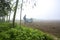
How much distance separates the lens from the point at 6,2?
1767 centimetres

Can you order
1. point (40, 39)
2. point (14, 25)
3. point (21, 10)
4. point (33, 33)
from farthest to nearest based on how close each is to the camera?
point (21, 10), point (14, 25), point (33, 33), point (40, 39)

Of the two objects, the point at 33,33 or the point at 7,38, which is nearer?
the point at 7,38

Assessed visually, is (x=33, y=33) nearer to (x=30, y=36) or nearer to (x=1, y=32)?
(x=30, y=36)

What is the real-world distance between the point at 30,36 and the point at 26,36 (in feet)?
1.74

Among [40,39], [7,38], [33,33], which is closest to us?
[7,38]

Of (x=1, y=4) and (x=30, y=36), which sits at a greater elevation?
(x=1, y=4)

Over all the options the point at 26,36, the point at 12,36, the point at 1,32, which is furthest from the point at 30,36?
the point at 1,32

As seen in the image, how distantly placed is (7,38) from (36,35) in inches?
113

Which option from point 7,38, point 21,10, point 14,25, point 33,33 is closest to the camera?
point 7,38

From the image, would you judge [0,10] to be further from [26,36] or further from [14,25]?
[26,36]

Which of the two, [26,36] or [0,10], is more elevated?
[0,10]

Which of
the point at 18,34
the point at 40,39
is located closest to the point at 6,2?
the point at 18,34

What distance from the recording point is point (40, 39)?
52.0 feet

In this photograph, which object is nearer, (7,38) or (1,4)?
(7,38)
